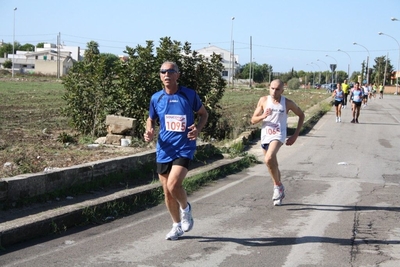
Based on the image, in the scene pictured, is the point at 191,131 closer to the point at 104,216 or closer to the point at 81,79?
the point at 104,216

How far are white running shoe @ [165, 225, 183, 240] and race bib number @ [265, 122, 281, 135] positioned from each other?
2.57 meters

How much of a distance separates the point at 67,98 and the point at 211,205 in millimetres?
7464

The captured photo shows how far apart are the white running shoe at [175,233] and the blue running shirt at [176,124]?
0.80m

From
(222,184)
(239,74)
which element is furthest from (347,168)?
(239,74)

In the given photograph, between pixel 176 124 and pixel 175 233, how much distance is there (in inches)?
48.8

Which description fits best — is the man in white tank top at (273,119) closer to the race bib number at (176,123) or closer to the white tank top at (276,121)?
the white tank top at (276,121)

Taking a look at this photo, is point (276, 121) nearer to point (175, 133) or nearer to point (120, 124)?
point (175, 133)

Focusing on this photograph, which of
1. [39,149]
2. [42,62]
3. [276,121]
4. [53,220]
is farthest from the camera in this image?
[42,62]

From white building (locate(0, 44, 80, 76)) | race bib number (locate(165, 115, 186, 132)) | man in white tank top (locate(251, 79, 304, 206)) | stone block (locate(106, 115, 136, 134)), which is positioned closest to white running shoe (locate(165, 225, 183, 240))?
race bib number (locate(165, 115, 186, 132))

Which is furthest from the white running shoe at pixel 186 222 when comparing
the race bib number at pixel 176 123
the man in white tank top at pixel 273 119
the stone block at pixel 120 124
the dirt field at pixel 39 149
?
the stone block at pixel 120 124

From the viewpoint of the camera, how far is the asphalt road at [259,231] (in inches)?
240

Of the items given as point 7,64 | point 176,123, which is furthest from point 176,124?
point 7,64

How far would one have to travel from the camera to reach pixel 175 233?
22.1 feet

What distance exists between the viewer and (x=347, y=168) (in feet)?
42.7
